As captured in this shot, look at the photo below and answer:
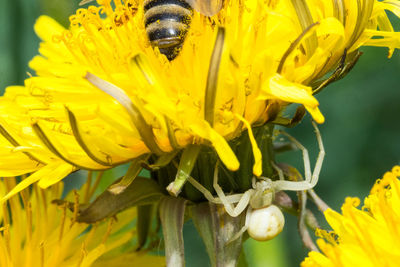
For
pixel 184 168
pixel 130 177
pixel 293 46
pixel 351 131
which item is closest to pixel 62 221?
pixel 130 177

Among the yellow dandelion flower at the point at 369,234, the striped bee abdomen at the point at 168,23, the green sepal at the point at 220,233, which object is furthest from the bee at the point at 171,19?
the yellow dandelion flower at the point at 369,234

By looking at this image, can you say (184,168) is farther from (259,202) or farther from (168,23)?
(168,23)

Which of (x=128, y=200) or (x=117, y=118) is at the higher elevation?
(x=117, y=118)

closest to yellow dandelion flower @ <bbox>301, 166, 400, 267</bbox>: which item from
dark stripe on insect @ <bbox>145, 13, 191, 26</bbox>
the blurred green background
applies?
dark stripe on insect @ <bbox>145, 13, 191, 26</bbox>

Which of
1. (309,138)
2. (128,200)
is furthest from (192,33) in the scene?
(309,138)

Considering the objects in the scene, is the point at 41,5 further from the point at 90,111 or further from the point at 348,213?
the point at 348,213

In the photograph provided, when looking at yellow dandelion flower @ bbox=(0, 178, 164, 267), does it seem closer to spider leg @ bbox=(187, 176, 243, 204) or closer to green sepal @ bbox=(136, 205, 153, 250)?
green sepal @ bbox=(136, 205, 153, 250)

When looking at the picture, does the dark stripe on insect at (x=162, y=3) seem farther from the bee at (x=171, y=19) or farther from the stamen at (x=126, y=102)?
the stamen at (x=126, y=102)
